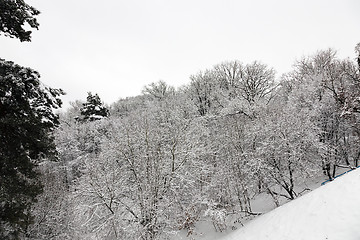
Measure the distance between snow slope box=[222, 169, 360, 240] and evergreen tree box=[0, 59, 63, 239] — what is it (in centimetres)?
898

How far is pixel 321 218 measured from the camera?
717cm

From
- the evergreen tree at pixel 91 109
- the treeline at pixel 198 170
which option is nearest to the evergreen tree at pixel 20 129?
the treeline at pixel 198 170

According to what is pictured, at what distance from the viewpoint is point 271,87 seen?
25422 mm

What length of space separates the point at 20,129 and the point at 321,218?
1049 cm

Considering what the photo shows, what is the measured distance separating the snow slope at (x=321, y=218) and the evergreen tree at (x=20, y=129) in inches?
354

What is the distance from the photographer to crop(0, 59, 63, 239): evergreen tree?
5.60 meters

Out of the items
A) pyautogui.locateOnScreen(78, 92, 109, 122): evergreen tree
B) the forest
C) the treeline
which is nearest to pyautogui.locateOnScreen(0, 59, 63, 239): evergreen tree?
the forest

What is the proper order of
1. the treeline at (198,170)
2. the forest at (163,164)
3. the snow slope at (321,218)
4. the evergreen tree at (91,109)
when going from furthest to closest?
the evergreen tree at (91,109), the treeline at (198,170), the snow slope at (321,218), the forest at (163,164)

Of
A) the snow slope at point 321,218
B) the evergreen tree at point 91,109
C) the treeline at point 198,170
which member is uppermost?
the evergreen tree at point 91,109

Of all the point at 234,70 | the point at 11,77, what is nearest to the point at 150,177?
the point at 11,77

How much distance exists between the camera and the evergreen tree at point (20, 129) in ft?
18.4

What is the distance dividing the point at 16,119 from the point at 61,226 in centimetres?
929

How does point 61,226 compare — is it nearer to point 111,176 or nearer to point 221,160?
point 111,176

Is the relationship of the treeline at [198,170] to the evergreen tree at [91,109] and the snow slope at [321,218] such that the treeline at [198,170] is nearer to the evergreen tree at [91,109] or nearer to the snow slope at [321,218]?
the snow slope at [321,218]
